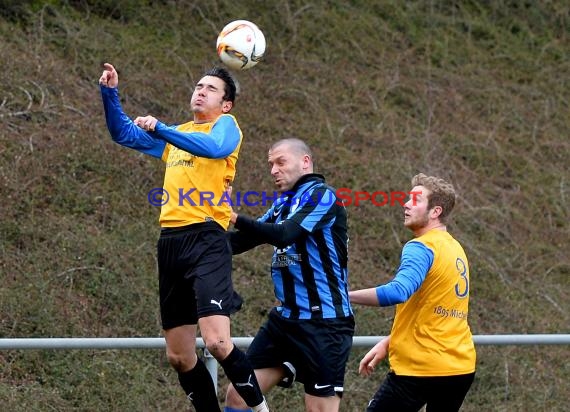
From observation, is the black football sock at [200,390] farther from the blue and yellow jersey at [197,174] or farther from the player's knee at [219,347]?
the blue and yellow jersey at [197,174]

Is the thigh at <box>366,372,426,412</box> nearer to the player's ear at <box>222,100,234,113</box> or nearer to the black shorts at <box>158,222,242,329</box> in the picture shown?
the black shorts at <box>158,222,242,329</box>

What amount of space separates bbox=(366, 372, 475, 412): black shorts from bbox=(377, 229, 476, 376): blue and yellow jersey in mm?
40

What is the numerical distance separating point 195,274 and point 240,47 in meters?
1.46

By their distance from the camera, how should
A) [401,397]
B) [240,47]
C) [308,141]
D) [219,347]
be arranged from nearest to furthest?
[401,397], [219,347], [240,47], [308,141]

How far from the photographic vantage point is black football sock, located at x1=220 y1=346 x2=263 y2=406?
576 centimetres

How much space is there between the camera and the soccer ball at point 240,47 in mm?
6293

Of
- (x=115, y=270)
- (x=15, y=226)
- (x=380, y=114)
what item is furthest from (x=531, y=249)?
(x=15, y=226)

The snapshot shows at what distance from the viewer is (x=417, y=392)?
5.56 meters

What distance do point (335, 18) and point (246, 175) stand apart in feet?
14.7

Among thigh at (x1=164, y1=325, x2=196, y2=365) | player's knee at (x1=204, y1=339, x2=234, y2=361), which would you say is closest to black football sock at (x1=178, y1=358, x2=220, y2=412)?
thigh at (x1=164, y1=325, x2=196, y2=365)

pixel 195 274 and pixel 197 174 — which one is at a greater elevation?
pixel 197 174

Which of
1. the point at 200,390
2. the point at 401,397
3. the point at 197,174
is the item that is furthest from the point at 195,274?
the point at 401,397

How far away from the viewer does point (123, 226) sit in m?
9.90

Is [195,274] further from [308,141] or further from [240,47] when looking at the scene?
[308,141]
